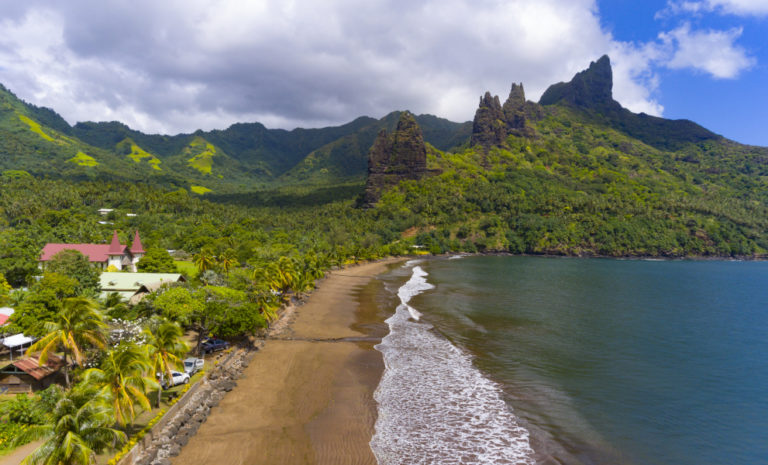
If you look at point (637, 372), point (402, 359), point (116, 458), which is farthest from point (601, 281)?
point (116, 458)

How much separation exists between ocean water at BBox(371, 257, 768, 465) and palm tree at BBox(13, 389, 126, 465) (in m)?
13.7

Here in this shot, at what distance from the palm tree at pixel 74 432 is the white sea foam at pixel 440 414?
13628 millimetres

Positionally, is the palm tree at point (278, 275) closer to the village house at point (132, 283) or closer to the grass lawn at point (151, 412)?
the village house at point (132, 283)

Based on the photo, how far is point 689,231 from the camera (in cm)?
17325

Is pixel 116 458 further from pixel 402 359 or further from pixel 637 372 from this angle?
pixel 637 372

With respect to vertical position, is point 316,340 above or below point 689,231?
below

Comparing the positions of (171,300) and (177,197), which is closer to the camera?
(171,300)

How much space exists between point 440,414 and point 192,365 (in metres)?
19.8

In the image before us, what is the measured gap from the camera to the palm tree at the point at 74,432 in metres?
14.6

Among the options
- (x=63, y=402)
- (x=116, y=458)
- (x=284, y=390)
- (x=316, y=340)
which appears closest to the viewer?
(x=63, y=402)

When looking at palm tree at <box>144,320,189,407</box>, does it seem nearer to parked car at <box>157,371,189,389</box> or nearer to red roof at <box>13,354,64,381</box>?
parked car at <box>157,371,189,389</box>

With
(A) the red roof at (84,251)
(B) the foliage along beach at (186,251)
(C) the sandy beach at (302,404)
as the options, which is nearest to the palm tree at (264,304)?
(B) the foliage along beach at (186,251)

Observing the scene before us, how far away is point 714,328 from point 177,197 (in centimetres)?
17589

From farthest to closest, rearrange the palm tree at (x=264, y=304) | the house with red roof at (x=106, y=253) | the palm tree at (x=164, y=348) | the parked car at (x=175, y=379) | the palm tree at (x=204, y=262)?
1. the palm tree at (x=204, y=262)
2. the house with red roof at (x=106, y=253)
3. the palm tree at (x=264, y=304)
4. the parked car at (x=175, y=379)
5. the palm tree at (x=164, y=348)
